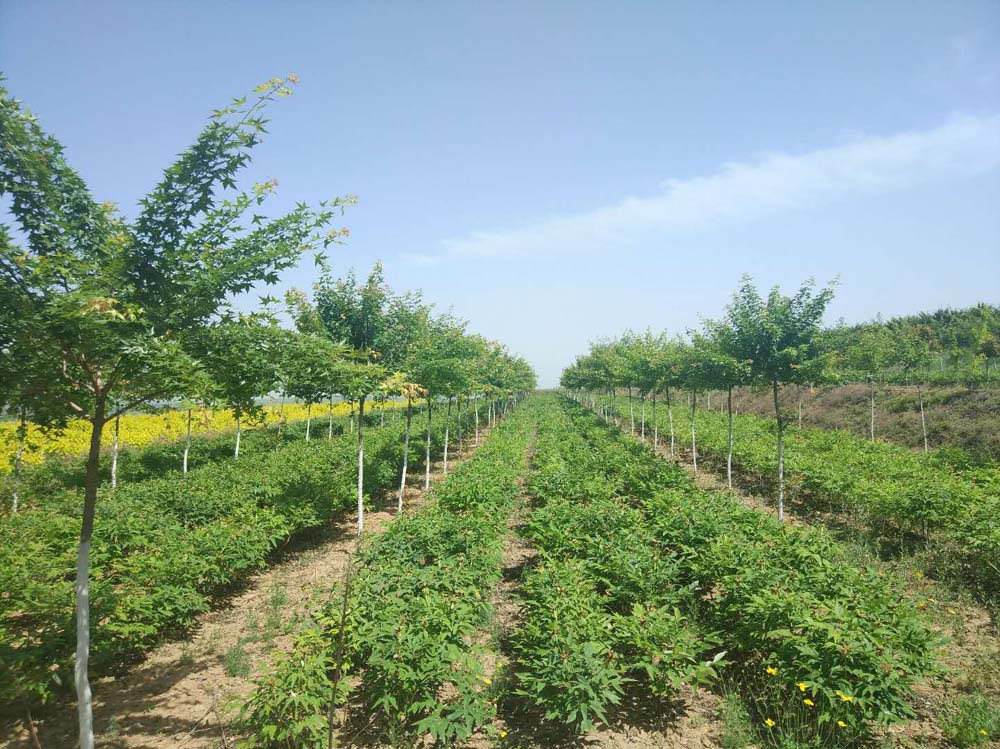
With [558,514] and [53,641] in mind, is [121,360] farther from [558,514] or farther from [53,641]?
[558,514]

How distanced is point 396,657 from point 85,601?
257 cm

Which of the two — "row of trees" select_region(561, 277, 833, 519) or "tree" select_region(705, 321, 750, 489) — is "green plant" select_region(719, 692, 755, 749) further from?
"tree" select_region(705, 321, 750, 489)

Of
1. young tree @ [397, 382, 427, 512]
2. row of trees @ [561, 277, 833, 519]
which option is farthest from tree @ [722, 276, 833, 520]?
young tree @ [397, 382, 427, 512]

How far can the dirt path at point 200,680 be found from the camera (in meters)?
4.13

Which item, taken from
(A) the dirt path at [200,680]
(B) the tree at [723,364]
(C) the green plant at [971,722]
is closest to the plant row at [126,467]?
(A) the dirt path at [200,680]

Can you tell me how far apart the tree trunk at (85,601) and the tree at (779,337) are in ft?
38.5

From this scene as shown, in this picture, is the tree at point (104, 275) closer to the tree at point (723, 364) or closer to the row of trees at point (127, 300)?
the row of trees at point (127, 300)

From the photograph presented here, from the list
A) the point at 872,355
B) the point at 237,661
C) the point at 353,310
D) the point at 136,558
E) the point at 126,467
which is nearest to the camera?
the point at 237,661

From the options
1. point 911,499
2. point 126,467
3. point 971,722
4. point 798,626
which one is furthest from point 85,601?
point 126,467

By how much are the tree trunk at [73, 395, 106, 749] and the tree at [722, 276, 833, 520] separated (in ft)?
38.5

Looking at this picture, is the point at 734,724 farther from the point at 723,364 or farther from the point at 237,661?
the point at 723,364

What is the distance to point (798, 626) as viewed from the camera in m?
4.07

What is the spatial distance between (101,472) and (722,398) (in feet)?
153

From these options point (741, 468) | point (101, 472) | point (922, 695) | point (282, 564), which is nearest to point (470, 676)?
point (922, 695)
